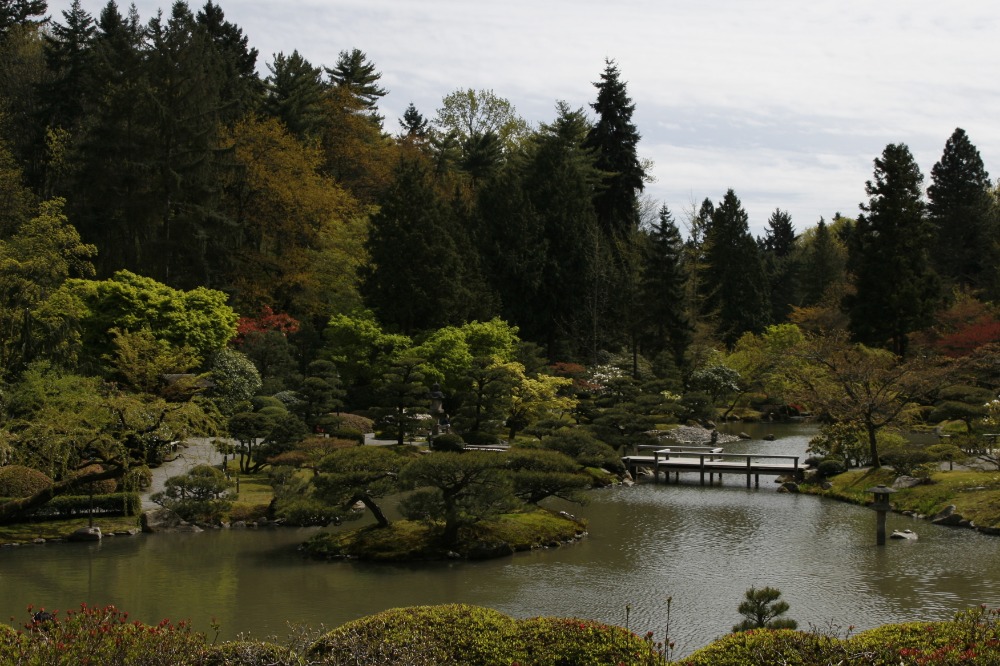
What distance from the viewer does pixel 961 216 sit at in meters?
55.2

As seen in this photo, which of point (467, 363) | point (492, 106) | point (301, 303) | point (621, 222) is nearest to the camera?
point (467, 363)

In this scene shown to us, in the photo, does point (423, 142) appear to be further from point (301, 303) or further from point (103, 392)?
point (103, 392)

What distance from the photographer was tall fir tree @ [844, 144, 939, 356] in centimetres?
4262

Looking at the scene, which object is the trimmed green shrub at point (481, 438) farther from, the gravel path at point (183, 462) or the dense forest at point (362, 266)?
the gravel path at point (183, 462)

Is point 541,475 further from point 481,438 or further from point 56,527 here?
point 481,438

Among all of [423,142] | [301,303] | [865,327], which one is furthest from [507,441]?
[423,142]

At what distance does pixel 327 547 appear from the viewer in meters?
18.7

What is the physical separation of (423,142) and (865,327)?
27.0 m

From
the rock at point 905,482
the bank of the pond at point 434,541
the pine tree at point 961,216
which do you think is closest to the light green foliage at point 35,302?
the bank of the pond at point 434,541

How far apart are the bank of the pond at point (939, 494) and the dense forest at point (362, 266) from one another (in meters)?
1.29

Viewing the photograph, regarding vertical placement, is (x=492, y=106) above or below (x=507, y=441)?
above

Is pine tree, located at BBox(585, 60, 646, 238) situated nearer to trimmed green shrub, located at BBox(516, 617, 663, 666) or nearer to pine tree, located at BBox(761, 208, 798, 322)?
pine tree, located at BBox(761, 208, 798, 322)

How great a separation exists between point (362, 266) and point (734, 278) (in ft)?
84.7

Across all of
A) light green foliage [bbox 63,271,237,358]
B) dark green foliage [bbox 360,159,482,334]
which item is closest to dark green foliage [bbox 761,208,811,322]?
dark green foliage [bbox 360,159,482,334]
